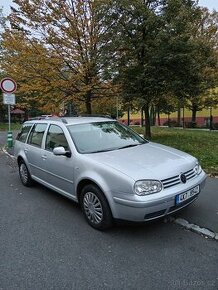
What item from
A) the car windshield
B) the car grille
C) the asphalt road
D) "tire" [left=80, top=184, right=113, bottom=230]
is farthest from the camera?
the car windshield

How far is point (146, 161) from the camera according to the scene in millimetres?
4023

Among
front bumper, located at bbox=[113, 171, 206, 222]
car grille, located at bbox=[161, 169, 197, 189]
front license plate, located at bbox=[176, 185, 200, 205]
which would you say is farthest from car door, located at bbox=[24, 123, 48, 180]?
front license plate, located at bbox=[176, 185, 200, 205]

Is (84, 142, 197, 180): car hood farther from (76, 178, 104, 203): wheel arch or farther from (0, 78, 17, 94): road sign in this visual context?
(0, 78, 17, 94): road sign

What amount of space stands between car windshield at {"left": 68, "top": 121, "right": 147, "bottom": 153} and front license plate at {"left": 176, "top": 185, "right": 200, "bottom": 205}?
1.32 m

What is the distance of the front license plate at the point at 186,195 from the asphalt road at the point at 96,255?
461mm

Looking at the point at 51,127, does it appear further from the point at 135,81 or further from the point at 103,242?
the point at 135,81

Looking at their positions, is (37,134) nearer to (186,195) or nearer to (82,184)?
(82,184)

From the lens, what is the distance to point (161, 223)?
420 centimetres

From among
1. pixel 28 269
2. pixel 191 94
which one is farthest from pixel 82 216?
pixel 191 94

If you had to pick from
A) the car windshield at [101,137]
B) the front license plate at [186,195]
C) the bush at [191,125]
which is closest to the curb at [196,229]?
the front license plate at [186,195]

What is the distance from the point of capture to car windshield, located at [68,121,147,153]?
465cm

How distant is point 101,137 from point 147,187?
1613mm

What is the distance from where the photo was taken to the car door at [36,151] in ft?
18.0

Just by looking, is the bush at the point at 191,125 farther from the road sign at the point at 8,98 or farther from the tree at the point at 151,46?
the road sign at the point at 8,98
